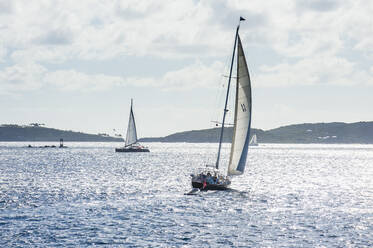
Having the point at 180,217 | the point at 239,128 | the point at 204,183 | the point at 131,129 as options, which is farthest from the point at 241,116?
the point at 131,129

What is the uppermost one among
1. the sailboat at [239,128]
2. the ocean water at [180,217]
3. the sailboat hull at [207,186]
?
the sailboat at [239,128]

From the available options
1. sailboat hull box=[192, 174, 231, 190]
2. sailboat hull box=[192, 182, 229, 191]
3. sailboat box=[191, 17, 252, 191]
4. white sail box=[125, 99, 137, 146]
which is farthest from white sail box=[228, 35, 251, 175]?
white sail box=[125, 99, 137, 146]

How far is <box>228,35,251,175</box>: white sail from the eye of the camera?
6191 cm

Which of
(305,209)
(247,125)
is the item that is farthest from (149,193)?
(305,209)

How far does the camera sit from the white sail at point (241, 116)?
Result: 61.9 metres

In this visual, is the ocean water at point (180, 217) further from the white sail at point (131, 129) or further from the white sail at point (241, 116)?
the white sail at point (131, 129)

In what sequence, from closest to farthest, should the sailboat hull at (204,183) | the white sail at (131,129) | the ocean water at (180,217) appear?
the ocean water at (180,217) → the sailboat hull at (204,183) → the white sail at (131,129)

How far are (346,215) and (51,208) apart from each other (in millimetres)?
29419

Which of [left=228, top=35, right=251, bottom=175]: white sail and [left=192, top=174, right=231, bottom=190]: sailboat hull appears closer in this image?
[left=228, top=35, right=251, bottom=175]: white sail

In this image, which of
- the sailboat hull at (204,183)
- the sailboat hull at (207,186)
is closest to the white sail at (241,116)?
the sailboat hull at (204,183)

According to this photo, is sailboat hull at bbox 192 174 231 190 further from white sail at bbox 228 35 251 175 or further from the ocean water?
white sail at bbox 228 35 251 175

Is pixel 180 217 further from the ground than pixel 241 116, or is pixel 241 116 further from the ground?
pixel 241 116

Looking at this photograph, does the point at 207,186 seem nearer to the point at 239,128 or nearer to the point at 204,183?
the point at 204,183

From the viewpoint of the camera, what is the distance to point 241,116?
63.8 m
